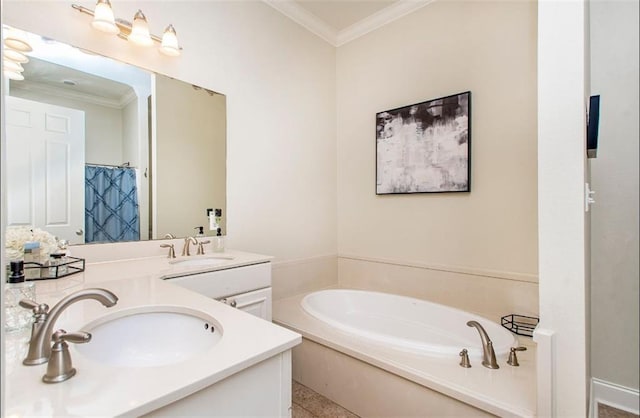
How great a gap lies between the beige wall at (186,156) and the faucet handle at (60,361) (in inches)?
56.8

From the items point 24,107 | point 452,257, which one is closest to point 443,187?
point 452,257

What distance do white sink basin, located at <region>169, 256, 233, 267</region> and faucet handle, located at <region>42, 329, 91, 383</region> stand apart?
1.18 metres

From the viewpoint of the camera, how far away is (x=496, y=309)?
7.16ft

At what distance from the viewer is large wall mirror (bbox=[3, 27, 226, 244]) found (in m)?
1.48

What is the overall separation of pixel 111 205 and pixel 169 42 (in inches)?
41.3

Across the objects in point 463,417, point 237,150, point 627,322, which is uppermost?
point 237,150

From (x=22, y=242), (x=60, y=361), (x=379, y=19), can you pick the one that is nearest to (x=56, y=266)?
(x=22, y=242)

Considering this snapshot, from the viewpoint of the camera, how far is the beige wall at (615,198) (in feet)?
5.08

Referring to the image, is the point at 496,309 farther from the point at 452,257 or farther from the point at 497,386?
the point at 497,386

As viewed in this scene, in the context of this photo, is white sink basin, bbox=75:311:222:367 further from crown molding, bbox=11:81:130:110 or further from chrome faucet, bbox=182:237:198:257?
crown molding, bbox=11:81:130:110

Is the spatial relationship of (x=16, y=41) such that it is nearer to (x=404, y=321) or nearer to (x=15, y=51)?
(x=15, y=51)

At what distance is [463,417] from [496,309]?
108 cm

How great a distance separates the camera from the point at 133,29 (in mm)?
1759

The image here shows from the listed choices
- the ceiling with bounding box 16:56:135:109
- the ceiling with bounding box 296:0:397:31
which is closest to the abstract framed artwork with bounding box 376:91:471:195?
the ceiling with bounding box 296:0:397:31
